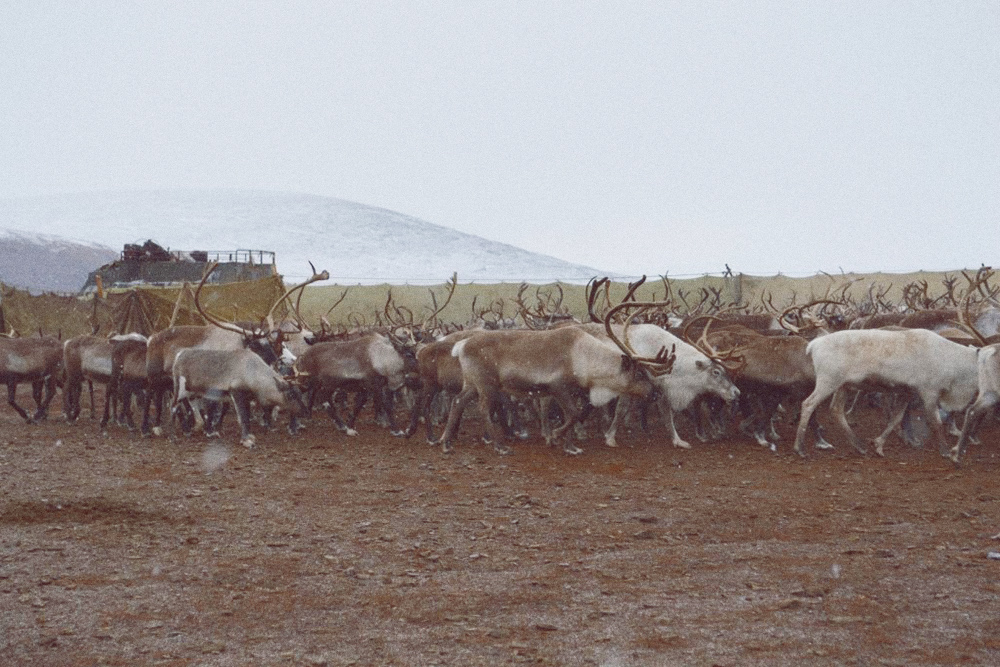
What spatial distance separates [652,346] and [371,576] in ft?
18.8

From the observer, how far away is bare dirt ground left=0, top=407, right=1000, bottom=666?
4.03 m

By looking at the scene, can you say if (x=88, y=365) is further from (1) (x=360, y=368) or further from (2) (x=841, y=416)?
(2) (x=841, y=416)

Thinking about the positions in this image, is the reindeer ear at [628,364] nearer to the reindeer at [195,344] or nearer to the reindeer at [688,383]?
the reindeer at [688,383]

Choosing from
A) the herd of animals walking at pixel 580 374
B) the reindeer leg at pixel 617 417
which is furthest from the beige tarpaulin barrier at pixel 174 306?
the reindeer leg at pixel 617 417

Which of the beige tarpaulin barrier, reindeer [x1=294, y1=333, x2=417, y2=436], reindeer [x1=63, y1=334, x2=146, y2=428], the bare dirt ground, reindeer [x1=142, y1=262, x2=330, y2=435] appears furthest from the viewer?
the beige tarpaulin barrier

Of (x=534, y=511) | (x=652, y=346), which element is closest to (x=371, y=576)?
(x=534, y=511)

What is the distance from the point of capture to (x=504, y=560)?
5375mm

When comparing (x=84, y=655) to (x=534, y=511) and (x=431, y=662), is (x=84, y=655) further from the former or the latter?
(x=534, y=511)

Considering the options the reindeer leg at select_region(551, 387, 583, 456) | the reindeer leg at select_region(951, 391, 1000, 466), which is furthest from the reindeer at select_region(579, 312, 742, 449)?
the reindeer leg at select_region(951, 391, 1000, 466)

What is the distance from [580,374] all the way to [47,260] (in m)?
80.9

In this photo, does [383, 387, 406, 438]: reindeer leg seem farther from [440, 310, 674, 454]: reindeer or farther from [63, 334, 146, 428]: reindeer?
[63, 334, 146, 428]: reindeer

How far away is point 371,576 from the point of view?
5.06 meters

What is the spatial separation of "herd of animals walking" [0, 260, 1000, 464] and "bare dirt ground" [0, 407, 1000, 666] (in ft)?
2.29

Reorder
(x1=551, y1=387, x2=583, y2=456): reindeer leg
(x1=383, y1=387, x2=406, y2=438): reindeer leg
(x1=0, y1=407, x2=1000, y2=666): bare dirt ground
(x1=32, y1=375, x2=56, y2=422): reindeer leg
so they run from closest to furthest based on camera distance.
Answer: (x1=0, y1=407, x2=1000, y2=666): bare dirt ground, (x1=551, y1=387, x2=583, y2=456): reindeer leg, (x1=383, y1=387, x2=406, y2=438): reindeer leg, (x1=32, y1=375, x2=56, y2=422): reindeer leg
